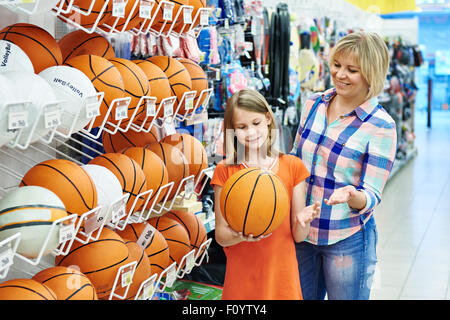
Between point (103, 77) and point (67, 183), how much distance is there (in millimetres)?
428

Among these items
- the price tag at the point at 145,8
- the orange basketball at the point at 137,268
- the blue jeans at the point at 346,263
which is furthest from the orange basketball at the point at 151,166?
the blue jeans at the point at 346,263

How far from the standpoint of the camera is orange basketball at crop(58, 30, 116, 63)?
2223 millimetres

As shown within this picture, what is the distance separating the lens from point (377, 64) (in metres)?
2.23

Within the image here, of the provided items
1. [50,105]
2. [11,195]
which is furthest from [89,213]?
[50,105]

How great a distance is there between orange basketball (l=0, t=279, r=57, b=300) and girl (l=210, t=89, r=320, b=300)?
0.66 meters

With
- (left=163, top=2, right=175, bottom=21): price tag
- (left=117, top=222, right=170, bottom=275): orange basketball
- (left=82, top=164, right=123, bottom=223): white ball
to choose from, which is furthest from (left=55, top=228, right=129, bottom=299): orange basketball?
(left=163, top=2, right=175, bottom=21): price tag

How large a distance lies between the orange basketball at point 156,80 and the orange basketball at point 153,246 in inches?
19.3

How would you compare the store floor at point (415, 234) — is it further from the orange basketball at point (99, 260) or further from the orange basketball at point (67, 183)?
the orange basketball at point (67, 183)

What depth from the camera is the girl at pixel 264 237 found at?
2.10 metres

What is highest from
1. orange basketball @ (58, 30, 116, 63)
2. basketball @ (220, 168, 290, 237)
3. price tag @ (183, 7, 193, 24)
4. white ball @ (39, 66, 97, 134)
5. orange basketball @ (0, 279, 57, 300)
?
price tag @ (183, 7, 193, 24)

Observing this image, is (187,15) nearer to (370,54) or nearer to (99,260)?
(370,54)

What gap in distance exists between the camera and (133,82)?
2.19 meters

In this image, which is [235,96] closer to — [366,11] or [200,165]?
[200,165]

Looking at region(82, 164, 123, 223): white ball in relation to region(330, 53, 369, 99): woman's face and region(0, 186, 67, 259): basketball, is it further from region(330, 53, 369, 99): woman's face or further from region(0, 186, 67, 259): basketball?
region(330, 53, 369, 99): woman's face
